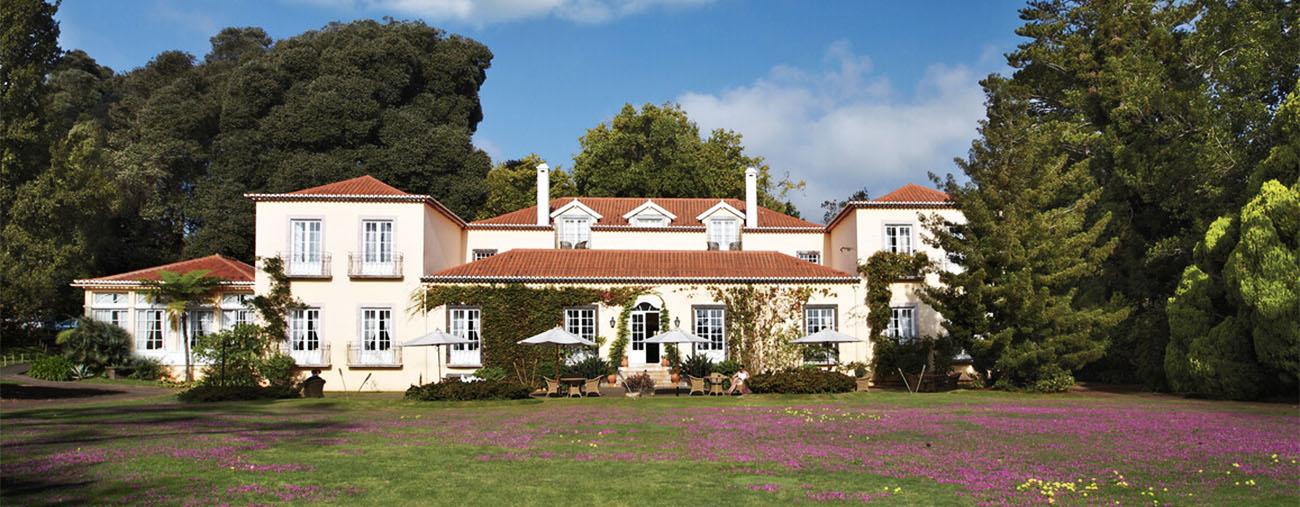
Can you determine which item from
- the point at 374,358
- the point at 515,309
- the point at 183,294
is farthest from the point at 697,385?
the point at 183,294

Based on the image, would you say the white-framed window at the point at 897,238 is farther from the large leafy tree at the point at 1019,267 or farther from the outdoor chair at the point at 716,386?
the outdoor chair at the point at 716,386

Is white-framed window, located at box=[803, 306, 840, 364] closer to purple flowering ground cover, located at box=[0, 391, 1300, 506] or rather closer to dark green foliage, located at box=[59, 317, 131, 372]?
purple flowering ground cover, located at box=[0, 391, 1300, 506]

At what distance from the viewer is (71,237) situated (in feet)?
124

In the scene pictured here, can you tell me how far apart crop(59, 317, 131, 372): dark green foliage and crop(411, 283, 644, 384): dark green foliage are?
401 inches

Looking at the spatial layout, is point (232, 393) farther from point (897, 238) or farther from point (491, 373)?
point (897, 238)

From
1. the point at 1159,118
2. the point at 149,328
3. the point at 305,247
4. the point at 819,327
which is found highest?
the point at 1159,118

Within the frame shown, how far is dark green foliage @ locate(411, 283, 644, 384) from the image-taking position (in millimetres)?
30562

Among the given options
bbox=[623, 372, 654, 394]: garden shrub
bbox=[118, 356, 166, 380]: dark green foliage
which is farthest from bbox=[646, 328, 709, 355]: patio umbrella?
bbox=[118, 356, 166, 380]: dark green foliage

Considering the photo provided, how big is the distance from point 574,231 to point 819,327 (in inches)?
443

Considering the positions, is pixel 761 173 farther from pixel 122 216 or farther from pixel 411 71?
pixel 122 216

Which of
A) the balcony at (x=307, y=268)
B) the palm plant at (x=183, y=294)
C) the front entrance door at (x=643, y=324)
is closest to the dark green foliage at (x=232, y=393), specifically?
the balcony at (x=307, y=268)

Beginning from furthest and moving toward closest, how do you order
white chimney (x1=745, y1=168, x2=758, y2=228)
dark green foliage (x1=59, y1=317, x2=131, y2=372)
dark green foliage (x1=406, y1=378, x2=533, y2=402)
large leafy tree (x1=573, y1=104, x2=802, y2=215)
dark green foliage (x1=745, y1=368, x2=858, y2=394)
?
large leafy tree (x1=573, y1=104, x2=802, y2=215) → white chimney (x1=745, y1=168, x2=758, y2=228) → dark green foliage (x1=59, y1=317, x2=131, y2=372) → dark green foliage (x1=745, y1=368, x2=858, y2=394) → dark green foliage (x1=406, y1=378, x2=533, y2=402)

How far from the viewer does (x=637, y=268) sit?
32.4 meters

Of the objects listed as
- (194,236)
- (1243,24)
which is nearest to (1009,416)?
(1243,24)
